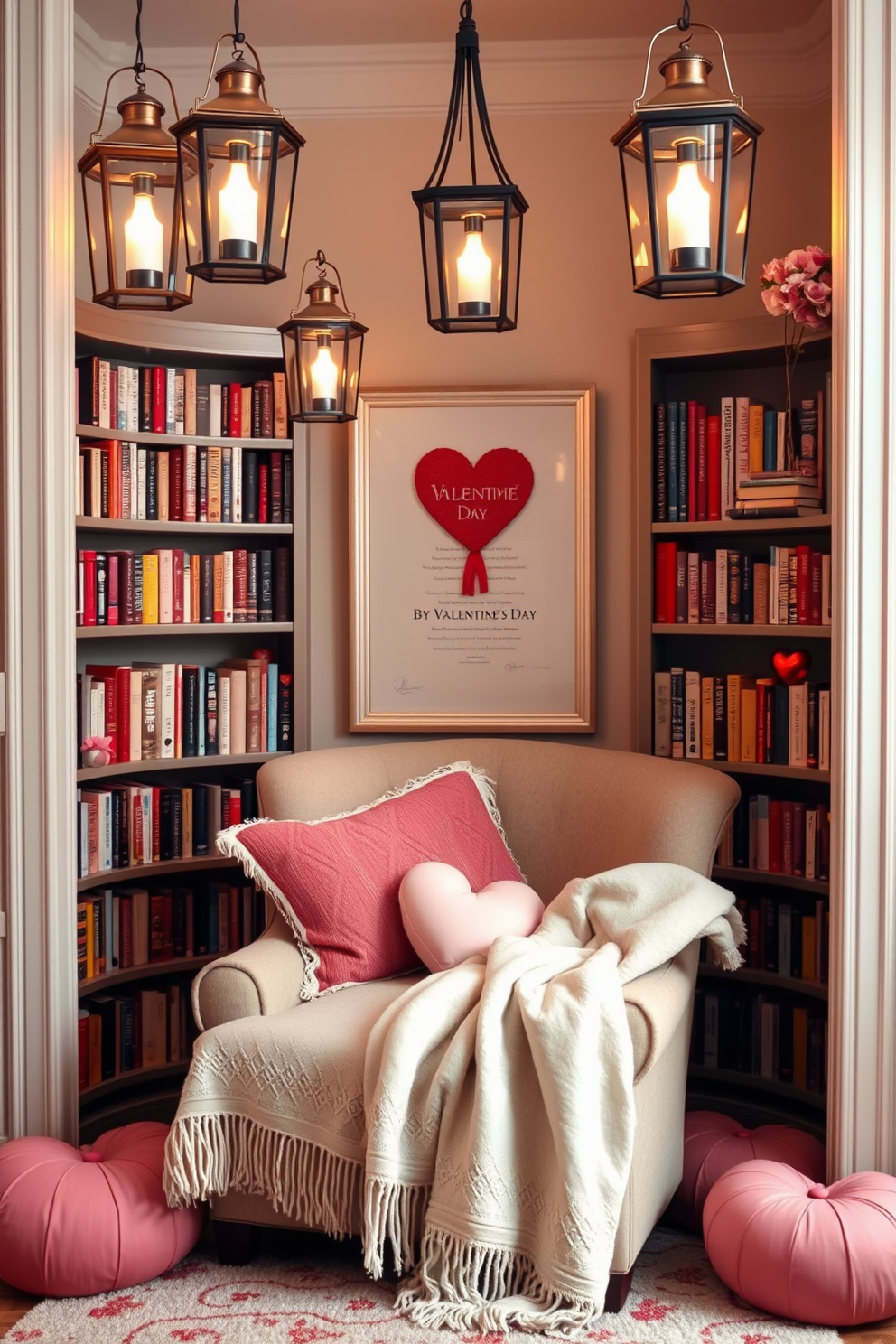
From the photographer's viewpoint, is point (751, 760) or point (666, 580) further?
point (666, 580)

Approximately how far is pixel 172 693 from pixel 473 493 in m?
1.00

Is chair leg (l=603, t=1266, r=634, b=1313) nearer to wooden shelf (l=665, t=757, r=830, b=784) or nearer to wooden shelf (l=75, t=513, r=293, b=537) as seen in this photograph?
wooden shelf (l=665, t=757, r=830, b=784)

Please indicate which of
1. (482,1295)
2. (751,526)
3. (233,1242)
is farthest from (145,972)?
(751,526)

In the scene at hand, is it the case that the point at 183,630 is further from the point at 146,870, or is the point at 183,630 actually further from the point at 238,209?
the point at 238,209

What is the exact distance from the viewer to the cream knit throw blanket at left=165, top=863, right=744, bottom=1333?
219 cm

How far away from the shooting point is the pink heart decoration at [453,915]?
106 inches

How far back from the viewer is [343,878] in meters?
2.76

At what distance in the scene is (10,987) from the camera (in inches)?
107

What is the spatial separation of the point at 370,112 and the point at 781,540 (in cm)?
168

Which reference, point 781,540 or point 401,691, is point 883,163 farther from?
point 401,691

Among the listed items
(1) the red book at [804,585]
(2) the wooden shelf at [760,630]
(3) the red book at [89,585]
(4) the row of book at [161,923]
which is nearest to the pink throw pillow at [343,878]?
(4) the row of book at [161,923]

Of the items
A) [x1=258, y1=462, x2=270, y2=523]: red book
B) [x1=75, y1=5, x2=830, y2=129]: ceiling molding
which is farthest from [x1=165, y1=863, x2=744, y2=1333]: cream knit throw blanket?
[x1=75, y1=5, x2=830, y2=129]: ceiling molding

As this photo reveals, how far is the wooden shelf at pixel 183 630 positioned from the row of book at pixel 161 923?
681 millimetres

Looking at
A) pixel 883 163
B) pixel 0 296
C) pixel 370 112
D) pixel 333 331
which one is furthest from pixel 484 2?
pixel 0 296
